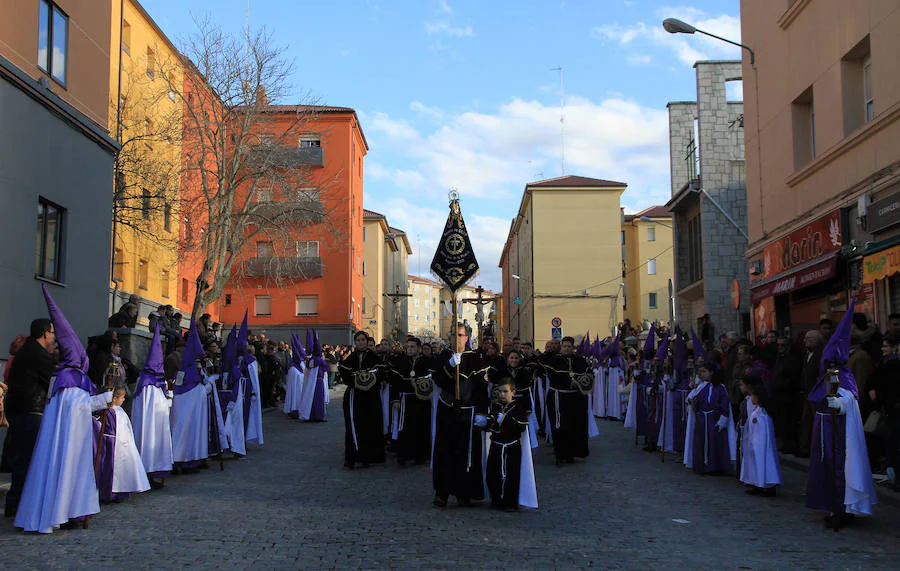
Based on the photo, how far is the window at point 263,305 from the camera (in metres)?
51.4

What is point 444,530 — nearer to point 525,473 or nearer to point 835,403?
point 525,473

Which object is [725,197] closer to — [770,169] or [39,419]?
[770,169]

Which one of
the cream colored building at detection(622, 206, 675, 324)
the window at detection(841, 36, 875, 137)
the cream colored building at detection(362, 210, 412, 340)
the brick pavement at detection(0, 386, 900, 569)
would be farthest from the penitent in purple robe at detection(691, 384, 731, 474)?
the cream colored building at detection(622, 206, 675, 324)

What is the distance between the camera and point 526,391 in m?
12.4

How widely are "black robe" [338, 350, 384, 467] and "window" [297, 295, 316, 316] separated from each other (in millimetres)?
38873

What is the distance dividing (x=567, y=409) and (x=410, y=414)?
2417 mm

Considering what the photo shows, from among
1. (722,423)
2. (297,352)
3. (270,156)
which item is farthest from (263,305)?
(722,423)

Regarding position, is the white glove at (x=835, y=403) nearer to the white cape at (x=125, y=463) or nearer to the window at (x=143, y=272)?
the white cape at (x=125, y=463)

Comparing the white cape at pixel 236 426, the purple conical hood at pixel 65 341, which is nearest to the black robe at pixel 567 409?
the white cape at pixel 236 426

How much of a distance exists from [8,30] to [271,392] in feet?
42.8

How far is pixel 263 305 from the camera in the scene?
5150 cm

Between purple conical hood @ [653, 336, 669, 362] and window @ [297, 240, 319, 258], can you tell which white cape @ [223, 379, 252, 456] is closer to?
purple conical hood @ [653, 336, 669, 362]

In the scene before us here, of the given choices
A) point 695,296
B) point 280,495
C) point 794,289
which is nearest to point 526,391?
point 280,495

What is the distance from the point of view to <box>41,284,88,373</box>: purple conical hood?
8.04 meters
